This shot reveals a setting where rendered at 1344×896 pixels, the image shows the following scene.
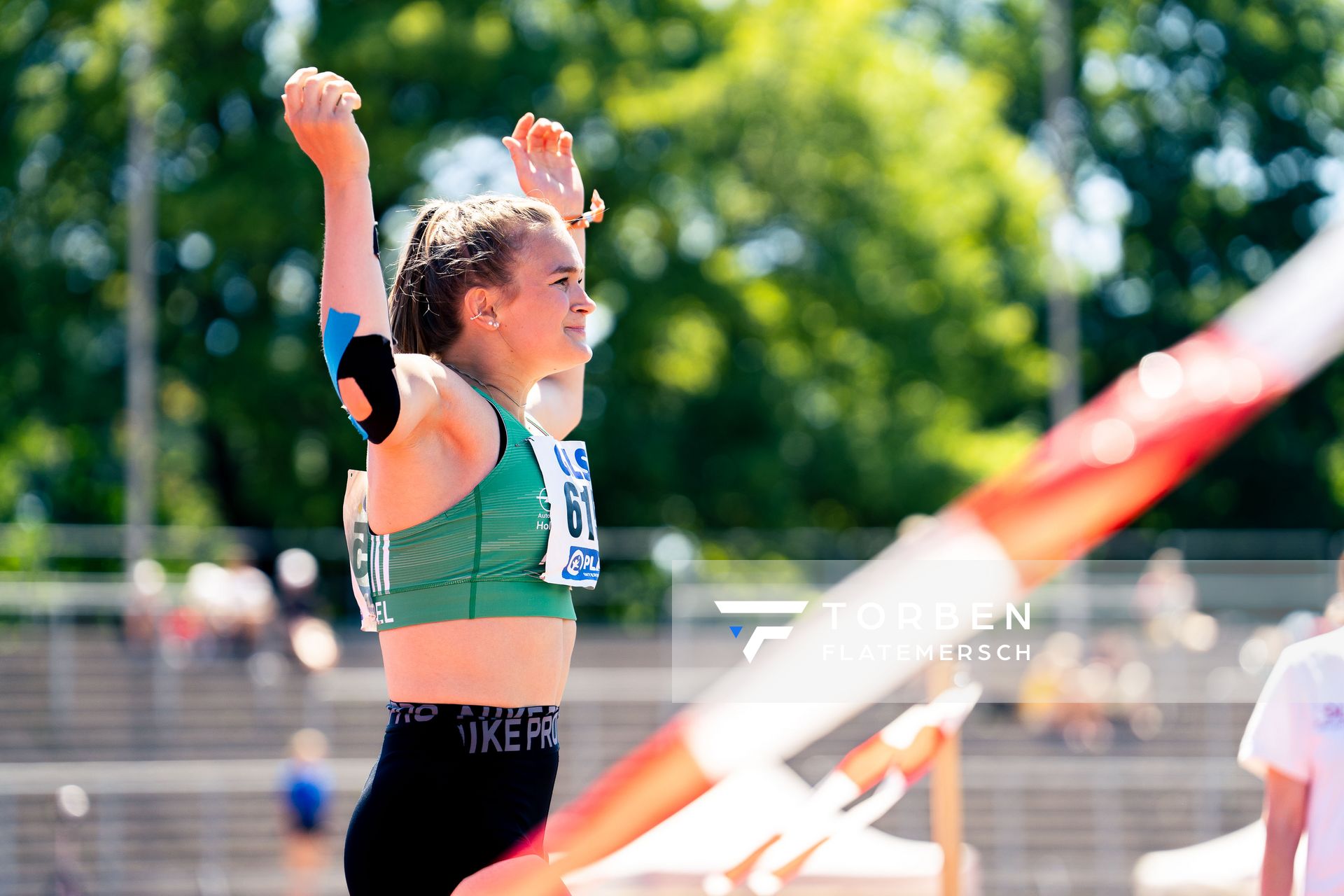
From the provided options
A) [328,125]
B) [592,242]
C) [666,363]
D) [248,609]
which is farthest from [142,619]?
[328,125]

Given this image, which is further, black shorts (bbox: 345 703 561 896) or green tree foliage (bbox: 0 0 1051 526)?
green tree foliage (bbox: 0 0 1051 526)

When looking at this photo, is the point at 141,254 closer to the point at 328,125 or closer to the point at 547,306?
the point at 547,306

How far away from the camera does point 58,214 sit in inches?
1024

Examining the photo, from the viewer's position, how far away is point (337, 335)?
7.90ft

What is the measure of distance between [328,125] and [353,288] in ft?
0.88

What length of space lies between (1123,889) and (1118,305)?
26.0 metres

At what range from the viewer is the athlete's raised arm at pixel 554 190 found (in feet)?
10.8

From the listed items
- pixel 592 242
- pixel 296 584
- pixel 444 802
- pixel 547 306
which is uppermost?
pixel 547 306

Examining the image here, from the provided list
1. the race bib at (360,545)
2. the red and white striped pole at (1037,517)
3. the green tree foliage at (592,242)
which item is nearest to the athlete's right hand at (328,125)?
the race bib at (360,545)

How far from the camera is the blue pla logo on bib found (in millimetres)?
2707

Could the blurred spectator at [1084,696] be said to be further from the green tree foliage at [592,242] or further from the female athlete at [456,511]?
the female athlete at [456,511]

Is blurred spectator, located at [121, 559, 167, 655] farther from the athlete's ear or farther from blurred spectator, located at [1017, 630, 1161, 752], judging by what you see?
the athlete's ear

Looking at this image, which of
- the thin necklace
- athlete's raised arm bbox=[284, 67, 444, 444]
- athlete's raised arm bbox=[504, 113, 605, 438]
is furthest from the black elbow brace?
athlete's raised arm bbox=[504, 113, 605, 438]

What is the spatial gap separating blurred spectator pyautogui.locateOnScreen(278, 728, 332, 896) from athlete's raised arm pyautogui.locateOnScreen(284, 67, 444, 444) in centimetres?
1064
